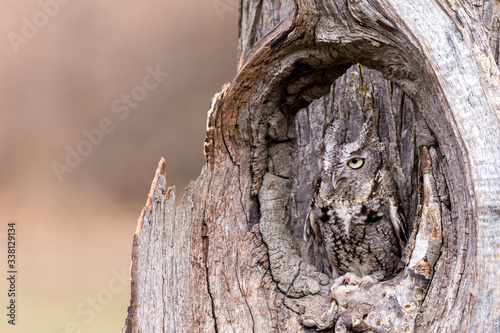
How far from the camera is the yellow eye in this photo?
6.24 feet

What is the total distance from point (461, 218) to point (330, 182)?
75 centimetres

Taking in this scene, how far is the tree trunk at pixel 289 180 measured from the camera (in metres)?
1.15

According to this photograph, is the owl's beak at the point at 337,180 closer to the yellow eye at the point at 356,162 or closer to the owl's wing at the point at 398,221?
the yellow eye at the point at 356,162

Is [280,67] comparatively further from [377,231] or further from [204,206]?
[377,231]

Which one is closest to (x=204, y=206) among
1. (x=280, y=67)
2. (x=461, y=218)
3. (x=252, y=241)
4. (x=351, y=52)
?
(x=252, y=241)

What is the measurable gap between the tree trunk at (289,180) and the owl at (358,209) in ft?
0.23

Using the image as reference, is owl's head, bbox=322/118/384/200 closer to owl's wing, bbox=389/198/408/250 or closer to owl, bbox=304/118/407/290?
owl, bbox=304/118/407/290

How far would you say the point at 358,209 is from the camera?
1844mm

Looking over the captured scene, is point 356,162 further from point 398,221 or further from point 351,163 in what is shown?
point 398,221

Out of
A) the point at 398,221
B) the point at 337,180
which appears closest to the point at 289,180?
the point at 337,180

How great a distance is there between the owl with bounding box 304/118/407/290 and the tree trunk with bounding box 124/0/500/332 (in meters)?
0.07

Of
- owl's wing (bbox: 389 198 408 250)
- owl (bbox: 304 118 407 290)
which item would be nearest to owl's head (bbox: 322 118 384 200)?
owl (bbox: 304 118 407 290)

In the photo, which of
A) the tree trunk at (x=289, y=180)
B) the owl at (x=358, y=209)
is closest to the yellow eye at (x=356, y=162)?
the owl at (x=358, y=209)

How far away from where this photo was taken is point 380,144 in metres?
1.87
